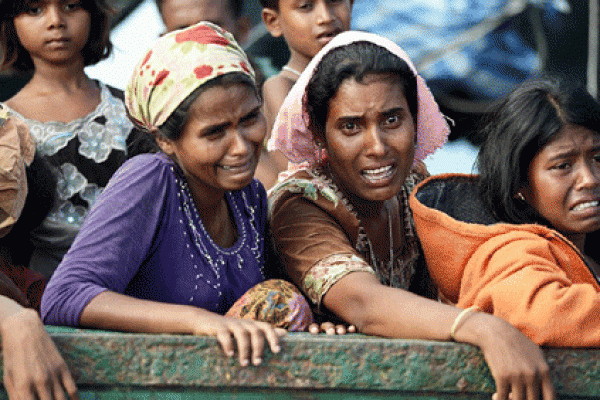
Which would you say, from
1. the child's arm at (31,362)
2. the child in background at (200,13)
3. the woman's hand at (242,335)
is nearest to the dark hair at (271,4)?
the child in background at (200,13)

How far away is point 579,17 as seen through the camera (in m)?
5.06

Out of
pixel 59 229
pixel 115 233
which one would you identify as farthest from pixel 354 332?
pixel 59 229

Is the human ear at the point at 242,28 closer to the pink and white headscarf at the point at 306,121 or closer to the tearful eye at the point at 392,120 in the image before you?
the pink and white headscarf at the point at 306,121

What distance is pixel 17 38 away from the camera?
391cm

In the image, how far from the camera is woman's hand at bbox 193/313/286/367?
7.23 feet

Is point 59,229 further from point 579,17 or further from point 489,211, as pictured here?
point 579,17

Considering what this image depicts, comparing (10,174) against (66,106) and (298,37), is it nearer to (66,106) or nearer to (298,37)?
(66,106)

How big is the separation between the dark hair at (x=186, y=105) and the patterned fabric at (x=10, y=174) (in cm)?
60

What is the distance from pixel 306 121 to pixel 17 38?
4.90ft

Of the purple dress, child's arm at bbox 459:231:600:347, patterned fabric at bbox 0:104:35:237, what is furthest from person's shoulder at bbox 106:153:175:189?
child's arm at bbox 459:231:600:347

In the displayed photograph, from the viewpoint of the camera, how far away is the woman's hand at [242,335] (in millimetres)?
2205

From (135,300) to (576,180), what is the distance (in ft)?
4.56

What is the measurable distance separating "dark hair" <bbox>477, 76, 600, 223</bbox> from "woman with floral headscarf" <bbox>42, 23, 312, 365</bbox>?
0.75 meters

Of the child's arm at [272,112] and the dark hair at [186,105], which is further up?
the dark hair at [186,105]
